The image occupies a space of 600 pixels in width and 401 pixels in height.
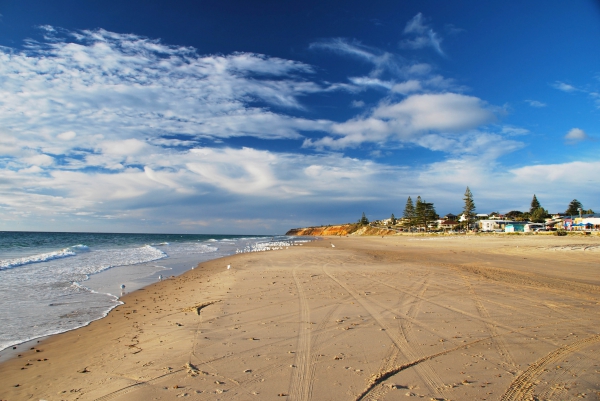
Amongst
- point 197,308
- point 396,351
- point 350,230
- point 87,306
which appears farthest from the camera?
point 350,230

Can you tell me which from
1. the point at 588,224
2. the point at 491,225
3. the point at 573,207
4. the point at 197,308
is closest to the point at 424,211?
the point at 491,225

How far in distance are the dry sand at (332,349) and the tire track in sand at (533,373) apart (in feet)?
0.06

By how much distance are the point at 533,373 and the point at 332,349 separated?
9.41 ft

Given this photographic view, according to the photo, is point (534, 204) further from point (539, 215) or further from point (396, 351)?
point (396, 351)

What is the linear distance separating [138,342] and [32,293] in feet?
26.3

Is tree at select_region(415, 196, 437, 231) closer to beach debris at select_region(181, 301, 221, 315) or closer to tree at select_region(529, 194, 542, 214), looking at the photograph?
tree at select_region(529, 194, 542, 214)

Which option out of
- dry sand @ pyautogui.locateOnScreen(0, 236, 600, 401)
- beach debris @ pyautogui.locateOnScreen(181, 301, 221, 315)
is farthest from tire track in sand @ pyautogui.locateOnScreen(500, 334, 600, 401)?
beach debris @ pyautogui.locateOnScreen(181, 301, 221, 315)

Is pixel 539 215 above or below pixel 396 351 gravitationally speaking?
above

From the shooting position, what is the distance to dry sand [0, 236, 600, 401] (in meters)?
4.14

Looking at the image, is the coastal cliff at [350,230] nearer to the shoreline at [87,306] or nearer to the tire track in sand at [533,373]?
the shoreline at [87,306]

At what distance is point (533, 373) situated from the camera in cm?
445

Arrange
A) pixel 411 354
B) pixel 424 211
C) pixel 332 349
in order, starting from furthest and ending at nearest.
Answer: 1. pixel 424 211
2. pixel 332 349
3. pixel 411 354

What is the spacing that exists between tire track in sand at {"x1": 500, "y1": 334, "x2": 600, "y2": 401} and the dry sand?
0.06ft

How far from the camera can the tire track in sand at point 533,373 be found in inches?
153
